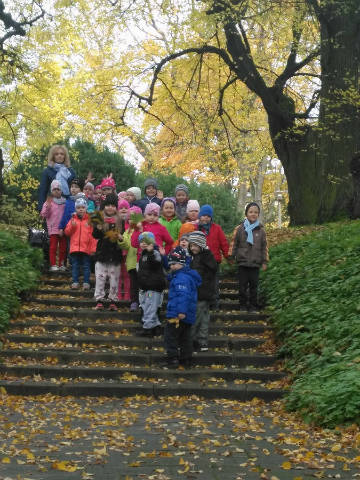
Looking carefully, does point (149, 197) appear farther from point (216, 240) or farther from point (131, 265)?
point (131, 265)

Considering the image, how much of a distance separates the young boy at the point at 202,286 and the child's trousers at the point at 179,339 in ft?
1.89

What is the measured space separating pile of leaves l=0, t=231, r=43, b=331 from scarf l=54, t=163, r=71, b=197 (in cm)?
121

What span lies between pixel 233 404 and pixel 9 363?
9.53ft

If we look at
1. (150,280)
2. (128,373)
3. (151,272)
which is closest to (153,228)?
(151,272)

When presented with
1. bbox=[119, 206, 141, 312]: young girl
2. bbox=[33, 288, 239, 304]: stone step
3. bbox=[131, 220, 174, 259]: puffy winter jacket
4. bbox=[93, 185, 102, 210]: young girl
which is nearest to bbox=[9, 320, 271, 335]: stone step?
bbox=[119, 206, 141, 312]: young girl

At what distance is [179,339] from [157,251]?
4.43ft

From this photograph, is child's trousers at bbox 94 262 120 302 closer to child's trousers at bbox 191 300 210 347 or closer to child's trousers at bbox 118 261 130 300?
child's trousers at bbox 118 261 130 300

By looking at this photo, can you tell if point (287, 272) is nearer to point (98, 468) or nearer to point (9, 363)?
point (9, 363)

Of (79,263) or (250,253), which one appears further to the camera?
(79,263)

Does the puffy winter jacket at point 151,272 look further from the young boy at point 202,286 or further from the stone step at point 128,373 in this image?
the stone step at point 128,373

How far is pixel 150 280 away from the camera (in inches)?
361

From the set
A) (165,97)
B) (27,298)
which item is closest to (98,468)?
(27,298)

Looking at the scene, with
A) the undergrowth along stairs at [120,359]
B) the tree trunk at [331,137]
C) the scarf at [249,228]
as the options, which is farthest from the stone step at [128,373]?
the tree trunk at [331,137]

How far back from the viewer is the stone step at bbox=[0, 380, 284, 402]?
300 inches
